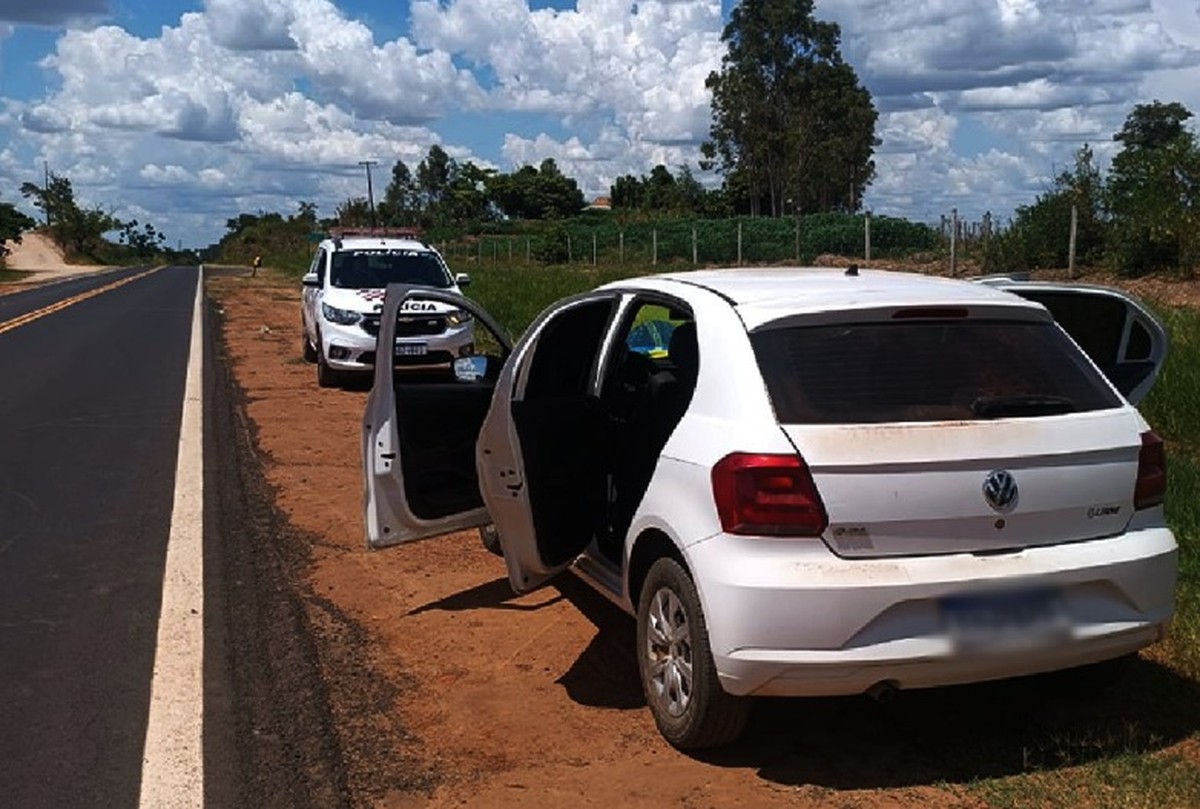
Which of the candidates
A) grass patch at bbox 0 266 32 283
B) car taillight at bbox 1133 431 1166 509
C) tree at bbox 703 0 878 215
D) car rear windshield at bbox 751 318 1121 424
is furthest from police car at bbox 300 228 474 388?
grass patch at bbox 0 266 32 283

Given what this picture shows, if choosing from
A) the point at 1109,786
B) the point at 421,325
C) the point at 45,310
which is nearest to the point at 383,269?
the point at 421,325

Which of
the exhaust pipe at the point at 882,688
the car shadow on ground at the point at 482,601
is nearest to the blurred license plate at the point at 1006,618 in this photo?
the exhaust pipe at the point at 882,688

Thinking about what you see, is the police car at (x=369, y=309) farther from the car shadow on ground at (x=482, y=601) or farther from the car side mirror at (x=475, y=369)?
the car shadow on ground at (x=482, y=601)

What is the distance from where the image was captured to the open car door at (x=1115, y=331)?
5.64 metres

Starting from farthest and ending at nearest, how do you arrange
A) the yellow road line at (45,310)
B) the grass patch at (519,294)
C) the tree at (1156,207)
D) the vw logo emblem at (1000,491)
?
the yellow road line at (45,310) < the tree at (1156,207) < the grass patch at (519,294) < the vw logo emblem at (1000,491)

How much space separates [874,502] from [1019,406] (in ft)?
2.20

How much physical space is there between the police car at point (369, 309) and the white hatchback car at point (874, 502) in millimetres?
9183

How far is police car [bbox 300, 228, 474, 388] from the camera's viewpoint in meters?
14.4

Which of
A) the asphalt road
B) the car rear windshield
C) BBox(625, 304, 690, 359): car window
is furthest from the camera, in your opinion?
BBox(625, 304, 690, 359): car window

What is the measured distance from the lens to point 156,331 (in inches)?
945

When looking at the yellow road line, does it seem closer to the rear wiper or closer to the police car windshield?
the police car windshield

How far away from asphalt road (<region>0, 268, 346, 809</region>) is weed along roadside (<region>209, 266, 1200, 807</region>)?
21 cm

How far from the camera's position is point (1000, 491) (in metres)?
4.04

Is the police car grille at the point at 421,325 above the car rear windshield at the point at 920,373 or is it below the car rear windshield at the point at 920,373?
below
